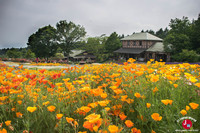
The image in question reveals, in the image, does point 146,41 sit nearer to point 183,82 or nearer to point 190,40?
point 190,40

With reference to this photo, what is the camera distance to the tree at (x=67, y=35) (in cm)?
3878

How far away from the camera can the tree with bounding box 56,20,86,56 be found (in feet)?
127

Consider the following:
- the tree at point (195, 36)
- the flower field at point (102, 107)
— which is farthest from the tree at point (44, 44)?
the flower field at point (102, 107)

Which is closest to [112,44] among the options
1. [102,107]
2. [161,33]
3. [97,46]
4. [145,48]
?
[97,46]

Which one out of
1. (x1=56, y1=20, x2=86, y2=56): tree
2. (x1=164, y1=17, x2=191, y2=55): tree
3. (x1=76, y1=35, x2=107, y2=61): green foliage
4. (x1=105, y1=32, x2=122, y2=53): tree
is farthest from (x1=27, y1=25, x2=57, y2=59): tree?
(x1=164, y1=17, x2=191, y2=55): tree

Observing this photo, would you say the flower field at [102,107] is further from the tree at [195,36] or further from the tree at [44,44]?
the tree at [44,44]

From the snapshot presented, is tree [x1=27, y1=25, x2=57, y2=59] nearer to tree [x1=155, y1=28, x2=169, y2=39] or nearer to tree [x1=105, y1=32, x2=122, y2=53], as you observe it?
tree [x1=105, y1=32, x2=122, y2=53]

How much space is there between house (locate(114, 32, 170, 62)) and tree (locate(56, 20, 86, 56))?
15.2m

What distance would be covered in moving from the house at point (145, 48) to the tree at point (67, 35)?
1521 cm

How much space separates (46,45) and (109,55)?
18.6 m

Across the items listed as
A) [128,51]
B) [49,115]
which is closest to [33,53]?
[128,51]

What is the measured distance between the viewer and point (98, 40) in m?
36.0

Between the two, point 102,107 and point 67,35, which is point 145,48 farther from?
point 102,107

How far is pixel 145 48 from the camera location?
1161 inches
